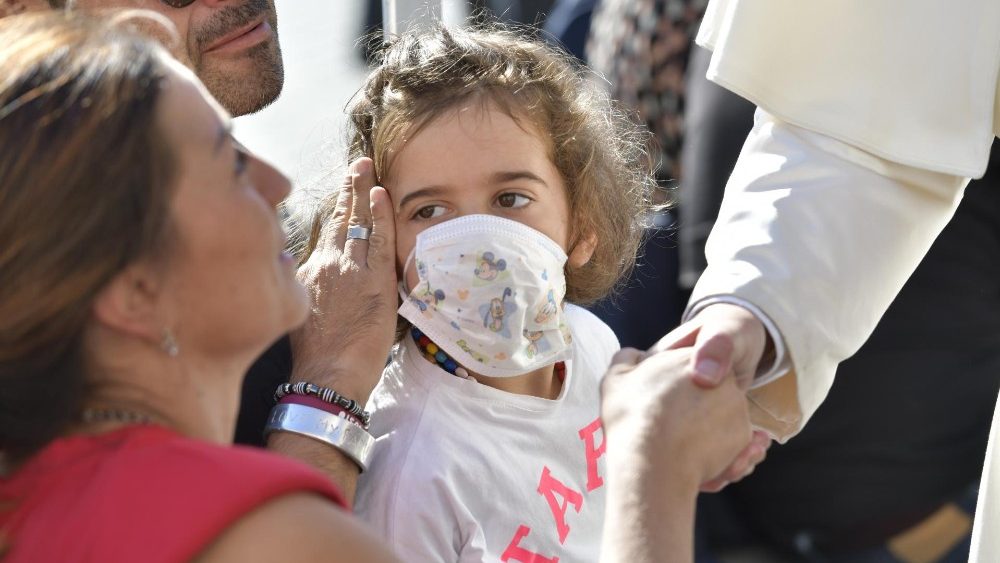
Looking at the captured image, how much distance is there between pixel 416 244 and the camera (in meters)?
2.58

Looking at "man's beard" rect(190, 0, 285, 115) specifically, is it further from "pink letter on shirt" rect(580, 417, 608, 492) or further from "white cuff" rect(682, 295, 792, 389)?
"white cuff" rect(682, 295, 792, 389)

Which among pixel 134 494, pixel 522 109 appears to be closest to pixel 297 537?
pixel 134 494

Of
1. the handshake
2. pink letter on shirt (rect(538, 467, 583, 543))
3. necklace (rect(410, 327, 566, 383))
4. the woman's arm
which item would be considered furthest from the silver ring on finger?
the woman's arm

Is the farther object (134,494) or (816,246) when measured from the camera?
(816,246)

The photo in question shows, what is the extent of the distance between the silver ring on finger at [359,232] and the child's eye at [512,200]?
0.87 feet

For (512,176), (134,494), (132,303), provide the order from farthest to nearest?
1. (512,176)
2. (132,303)
3. (134,494)

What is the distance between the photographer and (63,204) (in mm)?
1491

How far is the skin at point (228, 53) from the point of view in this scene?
9.53 ft

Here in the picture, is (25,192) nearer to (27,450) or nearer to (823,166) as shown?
(27,450)

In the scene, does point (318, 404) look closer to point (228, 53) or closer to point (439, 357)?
point (439, 357)

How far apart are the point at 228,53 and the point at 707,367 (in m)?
1.46

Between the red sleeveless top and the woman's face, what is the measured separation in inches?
6.4

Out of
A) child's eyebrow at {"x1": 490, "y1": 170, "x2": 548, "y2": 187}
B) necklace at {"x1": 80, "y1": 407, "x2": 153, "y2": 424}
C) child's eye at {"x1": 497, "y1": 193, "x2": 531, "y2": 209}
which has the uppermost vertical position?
necklace at {"x1": 80, "y1": 407, "x2": 153, "y2": 424}

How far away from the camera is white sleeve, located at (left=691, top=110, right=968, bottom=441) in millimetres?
2162
